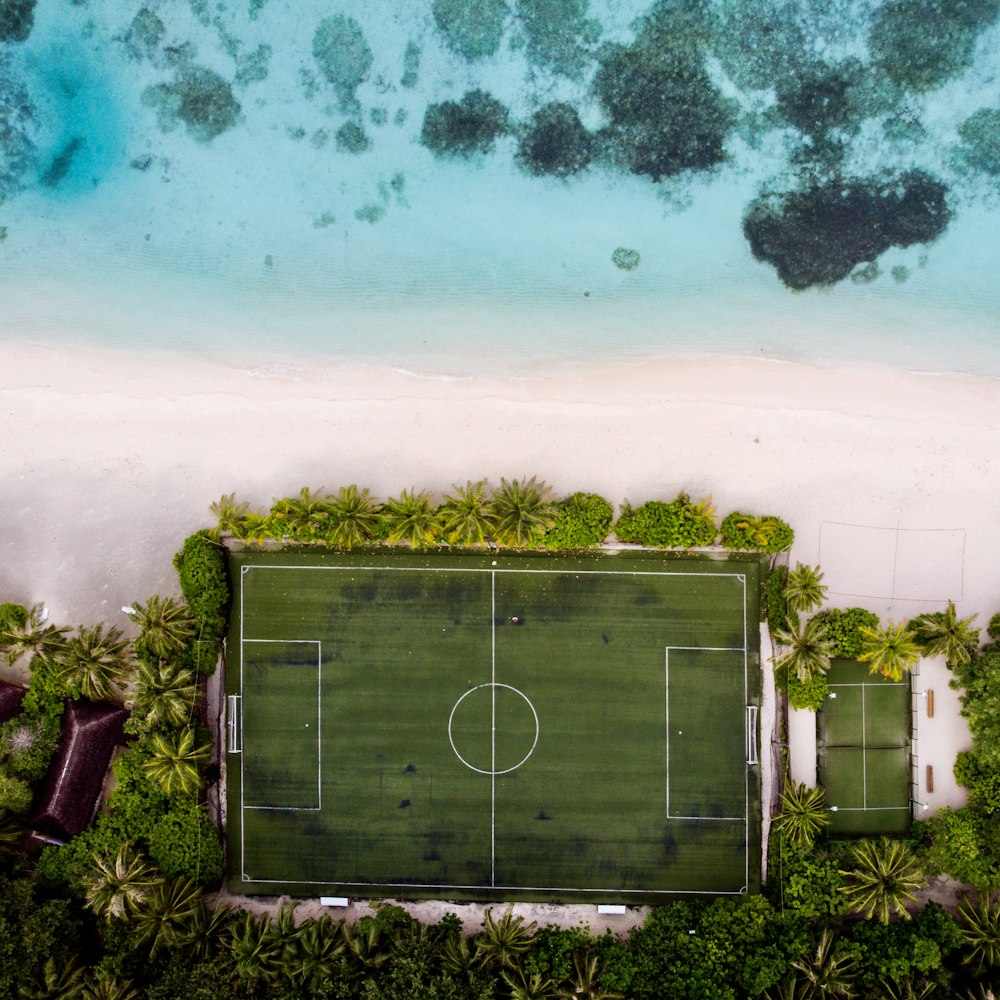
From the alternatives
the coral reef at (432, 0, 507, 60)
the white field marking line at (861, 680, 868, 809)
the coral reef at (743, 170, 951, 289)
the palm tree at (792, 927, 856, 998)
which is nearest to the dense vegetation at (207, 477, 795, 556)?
the white field marking line at (861, 680, 868, 809)

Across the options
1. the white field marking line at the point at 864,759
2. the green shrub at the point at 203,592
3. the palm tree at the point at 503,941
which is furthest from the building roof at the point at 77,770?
the white field marking line at the point at 864,759

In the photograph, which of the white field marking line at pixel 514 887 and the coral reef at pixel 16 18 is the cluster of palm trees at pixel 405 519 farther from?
the coral reef at pixel 16 18

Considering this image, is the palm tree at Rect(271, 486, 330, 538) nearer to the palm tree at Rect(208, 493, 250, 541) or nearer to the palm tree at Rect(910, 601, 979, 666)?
the palm tree at Rect(208, 493, 250, 541)

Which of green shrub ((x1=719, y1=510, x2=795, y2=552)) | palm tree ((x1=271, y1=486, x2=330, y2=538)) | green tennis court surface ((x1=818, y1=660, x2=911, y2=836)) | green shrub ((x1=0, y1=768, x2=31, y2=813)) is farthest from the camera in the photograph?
green tennis court surface ((x1=818, y1=660, x2=911, y2=836))

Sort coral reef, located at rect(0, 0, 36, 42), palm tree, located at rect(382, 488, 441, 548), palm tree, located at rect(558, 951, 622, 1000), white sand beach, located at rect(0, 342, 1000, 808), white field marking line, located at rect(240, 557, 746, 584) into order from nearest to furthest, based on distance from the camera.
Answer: palm tree, located at rect(558, 951, 622, 1000) → palm tree, located at rect(382, 488, 441, 548) → white field marking line, located at rect(240, 557, 746, 584) → white sand beach, located at rect(0, 342, 1000, 808) → coral reef, located at rect(0, 0, 36, 42)

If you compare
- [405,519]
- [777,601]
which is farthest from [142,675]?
[777,601]

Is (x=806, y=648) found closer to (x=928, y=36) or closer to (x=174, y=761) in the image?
(x=174, y=761)
